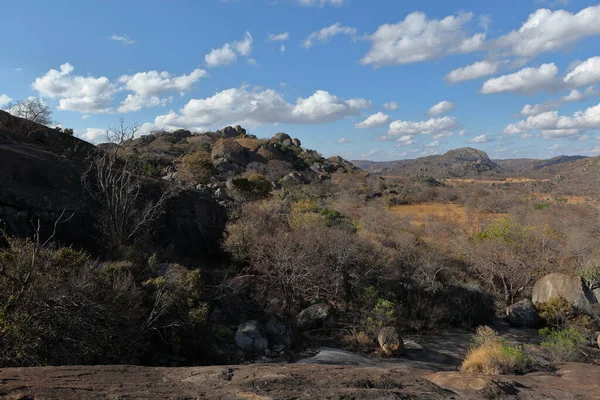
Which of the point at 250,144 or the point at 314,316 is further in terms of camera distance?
the point at 250,144

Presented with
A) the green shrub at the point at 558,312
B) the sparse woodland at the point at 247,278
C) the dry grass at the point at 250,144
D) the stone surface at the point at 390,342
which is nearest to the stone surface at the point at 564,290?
the green shrub at the point at 558,312

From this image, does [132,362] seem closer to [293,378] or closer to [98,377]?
[98,377]

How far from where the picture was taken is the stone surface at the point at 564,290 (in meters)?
16.0

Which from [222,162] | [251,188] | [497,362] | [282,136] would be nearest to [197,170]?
[251,188]

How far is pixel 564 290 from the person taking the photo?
653 inches

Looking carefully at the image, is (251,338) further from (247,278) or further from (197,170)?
(197,170)

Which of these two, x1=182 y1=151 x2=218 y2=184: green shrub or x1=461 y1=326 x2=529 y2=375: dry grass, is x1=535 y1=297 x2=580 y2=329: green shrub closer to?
x1=461 y1=326 x2=529 y2=375: dry grass

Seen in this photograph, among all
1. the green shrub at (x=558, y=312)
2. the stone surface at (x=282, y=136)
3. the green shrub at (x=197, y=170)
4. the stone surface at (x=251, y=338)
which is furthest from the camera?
the stone surface at (x=282, y=136)

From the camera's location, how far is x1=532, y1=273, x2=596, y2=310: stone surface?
632 inches

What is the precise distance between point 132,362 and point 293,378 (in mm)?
4416

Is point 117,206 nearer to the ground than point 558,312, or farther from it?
farther from it

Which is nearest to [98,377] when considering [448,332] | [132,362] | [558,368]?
[132,362]

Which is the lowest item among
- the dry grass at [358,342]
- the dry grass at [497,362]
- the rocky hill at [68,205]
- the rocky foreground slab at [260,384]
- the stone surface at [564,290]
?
the dry grass at [358,342]

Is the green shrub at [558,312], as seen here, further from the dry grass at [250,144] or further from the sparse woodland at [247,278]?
the dry grass at [250,144]
